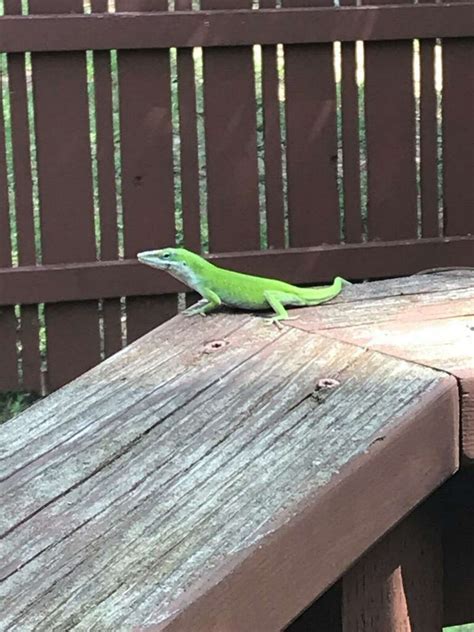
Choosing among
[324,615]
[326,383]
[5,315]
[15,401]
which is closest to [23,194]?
[5,315]

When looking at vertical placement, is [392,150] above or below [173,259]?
above

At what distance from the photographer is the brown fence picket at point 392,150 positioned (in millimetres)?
4723

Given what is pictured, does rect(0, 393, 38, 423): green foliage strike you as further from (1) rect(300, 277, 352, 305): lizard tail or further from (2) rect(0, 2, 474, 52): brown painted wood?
(1) rect(300, 277, 352, 305): lizard tail

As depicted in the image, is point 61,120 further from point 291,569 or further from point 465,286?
point 291,569

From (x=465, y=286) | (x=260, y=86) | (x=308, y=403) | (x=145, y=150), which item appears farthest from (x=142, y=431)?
(x=260, y=86)

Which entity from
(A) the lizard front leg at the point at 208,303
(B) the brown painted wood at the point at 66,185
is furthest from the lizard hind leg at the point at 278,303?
(B) the brown painted wood at the point at 66,185

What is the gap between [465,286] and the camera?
2920 mm

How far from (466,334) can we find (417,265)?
2.61 m

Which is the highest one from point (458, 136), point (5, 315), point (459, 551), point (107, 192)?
point (458, 136)

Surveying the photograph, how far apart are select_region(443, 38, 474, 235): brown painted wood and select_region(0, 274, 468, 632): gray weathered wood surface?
2770 mm

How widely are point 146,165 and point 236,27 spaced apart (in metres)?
0.69

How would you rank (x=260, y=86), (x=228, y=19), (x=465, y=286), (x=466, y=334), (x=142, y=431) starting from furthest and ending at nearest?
1. (x=260, y=86)
2. (x=228, y=19)
3. (x=465, y=286)
4. (x=466, y=334)
5. (x=142, y=431)

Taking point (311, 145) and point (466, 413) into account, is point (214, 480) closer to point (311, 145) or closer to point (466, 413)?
point (466, 413)

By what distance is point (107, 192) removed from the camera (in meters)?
4.57
